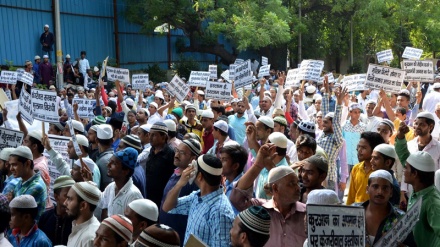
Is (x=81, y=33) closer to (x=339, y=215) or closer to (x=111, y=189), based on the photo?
(x=111, y=189)

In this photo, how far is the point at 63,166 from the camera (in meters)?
7.22

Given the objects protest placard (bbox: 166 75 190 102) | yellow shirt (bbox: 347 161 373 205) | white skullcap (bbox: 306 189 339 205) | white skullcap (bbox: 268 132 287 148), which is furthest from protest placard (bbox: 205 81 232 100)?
white skullcap (bbox: 306 189 339 205)

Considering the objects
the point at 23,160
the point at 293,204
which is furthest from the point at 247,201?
the point at 23,160

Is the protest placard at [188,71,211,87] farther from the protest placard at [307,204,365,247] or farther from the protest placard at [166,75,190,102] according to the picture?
the protest placard at [307,204,365,247]

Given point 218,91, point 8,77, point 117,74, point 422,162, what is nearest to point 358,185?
point 422,162

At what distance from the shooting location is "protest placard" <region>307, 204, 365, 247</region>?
3.59 m

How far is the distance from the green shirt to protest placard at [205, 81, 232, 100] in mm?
7936

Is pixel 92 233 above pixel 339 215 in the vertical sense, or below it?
below

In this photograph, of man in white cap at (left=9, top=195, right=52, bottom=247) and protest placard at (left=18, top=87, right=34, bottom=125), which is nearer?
man in white cap at (left=9, top=195, right=52, bottom=247)

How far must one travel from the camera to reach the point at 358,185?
6660mm

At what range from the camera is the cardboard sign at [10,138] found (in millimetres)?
7828

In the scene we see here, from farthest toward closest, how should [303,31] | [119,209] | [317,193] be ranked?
[303,31] → [119,209] → [317,193]

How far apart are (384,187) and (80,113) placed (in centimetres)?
796

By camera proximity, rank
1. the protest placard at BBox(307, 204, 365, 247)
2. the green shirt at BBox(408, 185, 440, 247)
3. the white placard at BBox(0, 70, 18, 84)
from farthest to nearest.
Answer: the white placard at BBox(0, 70, 18, 84), the green shirt at BBox(408, 185, 440, 247), the protest placard at BBox(307, 204, 365, 247)
